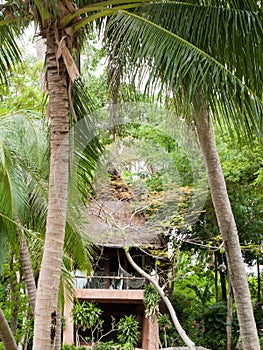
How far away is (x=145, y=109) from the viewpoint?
18.8 feet

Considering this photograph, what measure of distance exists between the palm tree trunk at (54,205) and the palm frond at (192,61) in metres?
0.70

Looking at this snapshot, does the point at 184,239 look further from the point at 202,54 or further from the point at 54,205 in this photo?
the point at 202,54

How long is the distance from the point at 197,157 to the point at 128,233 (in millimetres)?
4200

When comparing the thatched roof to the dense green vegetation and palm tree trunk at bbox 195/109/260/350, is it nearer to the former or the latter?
the dense green vegetation

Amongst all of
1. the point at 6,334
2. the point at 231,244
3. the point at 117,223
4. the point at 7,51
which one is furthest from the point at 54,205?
the point at 117,223

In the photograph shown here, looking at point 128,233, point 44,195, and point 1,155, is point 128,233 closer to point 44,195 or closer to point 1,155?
point 44,195

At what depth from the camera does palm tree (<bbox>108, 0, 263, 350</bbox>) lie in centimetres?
383

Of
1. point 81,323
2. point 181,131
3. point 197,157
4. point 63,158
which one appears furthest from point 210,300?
point 63,158

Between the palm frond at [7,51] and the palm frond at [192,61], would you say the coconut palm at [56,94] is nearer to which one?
the palm frond at [7,51]

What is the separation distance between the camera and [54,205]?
4.54m

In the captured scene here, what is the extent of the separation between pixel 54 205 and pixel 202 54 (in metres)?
1.77

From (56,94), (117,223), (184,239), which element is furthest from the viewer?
(184,239)

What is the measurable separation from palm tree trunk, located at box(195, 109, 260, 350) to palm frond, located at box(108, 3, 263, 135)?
61.8 inches

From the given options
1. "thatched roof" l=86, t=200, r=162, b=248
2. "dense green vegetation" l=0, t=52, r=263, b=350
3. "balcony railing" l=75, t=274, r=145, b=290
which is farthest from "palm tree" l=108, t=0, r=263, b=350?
"balcony railing" l=75, t=274, r=145, b=290
